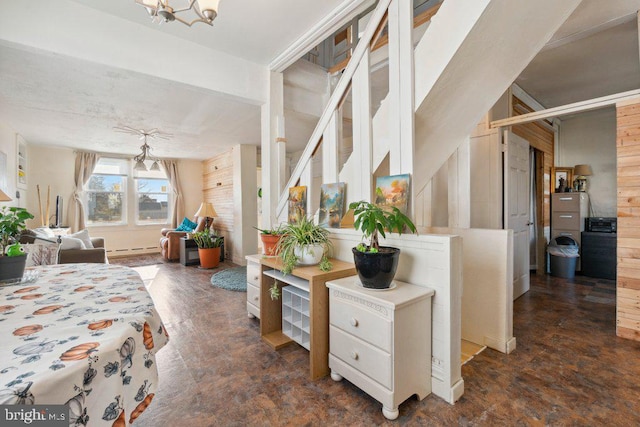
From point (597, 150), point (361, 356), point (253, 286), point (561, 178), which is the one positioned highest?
point (597, 150)

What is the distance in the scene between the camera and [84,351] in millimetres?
727

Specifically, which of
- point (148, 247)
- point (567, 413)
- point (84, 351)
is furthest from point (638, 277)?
point (148, 247)

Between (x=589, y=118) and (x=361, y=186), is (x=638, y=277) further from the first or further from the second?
(x=589, y=118)

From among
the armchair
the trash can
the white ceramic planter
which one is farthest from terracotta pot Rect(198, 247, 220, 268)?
the trash can

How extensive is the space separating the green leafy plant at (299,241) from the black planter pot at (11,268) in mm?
1388

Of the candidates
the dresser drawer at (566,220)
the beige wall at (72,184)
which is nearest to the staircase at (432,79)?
the dresser drawer at (566,220)

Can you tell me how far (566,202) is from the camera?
14.9 feet

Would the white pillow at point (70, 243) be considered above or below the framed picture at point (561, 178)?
below

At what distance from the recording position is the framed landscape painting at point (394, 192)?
190 cm

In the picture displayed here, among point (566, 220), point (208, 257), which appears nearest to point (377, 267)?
point (208, 257)

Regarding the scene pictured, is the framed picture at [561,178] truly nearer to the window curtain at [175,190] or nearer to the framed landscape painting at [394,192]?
the framed landscape painting at [394,192]

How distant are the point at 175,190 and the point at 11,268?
637 centimetres

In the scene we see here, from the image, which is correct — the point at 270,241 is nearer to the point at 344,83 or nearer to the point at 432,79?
the point at 344,83

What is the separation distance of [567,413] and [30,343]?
2371mm
